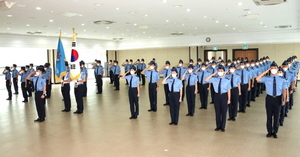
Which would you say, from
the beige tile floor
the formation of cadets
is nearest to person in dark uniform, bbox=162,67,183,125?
the formation of cadets

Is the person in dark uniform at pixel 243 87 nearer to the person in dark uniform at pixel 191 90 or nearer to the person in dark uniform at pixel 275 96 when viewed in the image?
the person in dark uniform at pixel 191 90

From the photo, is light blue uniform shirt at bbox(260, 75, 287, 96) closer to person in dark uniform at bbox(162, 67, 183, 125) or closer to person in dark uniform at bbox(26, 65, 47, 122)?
person in dark uniform at bbox(162, 67, 183, 125)

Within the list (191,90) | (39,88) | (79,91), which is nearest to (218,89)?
(191,90)

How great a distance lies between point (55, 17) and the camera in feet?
36.8

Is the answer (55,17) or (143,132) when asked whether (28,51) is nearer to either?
(55,17)

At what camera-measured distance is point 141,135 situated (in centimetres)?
691

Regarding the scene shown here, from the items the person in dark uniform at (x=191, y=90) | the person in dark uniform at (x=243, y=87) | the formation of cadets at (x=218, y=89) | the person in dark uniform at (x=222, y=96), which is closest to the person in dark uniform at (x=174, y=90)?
the formation of cadets at (x=218, y=89)

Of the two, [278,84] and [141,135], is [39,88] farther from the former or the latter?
[278,84]

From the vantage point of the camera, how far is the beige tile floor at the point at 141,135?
5707 mm

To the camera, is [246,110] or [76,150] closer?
[76,150]

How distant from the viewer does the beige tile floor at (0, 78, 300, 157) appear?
571 centimetres

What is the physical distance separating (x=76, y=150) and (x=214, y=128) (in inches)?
153

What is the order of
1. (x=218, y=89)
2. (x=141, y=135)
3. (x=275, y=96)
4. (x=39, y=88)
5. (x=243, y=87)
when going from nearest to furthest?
(x=275, y=96) < (x=141, y=135) < (x=218, y=89) < (x=39, y=88) < (x=243, y=87)

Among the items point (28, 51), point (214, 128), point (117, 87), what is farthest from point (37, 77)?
point (28, 51)
